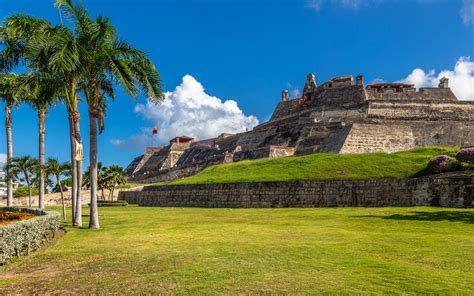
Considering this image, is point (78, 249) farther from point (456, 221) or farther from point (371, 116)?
point (371, 116)

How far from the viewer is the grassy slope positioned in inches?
1033

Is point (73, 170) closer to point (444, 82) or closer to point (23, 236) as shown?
point (23, 236)

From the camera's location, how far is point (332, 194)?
2505cm

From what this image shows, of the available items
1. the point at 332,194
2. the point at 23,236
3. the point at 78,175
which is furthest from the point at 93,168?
the point at 332,194

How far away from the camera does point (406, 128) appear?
42.3 meters

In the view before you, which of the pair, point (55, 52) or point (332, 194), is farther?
point (332, 194)

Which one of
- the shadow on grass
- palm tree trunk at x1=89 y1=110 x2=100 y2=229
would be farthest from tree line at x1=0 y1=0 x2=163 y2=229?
the shadow on grass

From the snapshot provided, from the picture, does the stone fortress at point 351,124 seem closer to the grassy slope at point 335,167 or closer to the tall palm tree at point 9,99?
the grassy slope at point 335,167

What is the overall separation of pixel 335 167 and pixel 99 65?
1702 cm

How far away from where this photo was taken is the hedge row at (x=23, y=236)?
410 inches

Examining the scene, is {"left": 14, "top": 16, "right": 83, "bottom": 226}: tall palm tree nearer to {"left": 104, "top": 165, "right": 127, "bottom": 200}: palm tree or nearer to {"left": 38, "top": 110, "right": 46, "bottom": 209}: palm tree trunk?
{"left": 38, "top": 110, "right": 46, "bottom": 209}: palm tree trunk

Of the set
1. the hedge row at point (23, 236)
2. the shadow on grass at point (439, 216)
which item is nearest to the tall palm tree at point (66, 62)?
the hedge row at point (23, 236)

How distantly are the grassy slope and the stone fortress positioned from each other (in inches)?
277

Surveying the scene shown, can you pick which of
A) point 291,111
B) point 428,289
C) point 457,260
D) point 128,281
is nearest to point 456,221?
point 457,260
